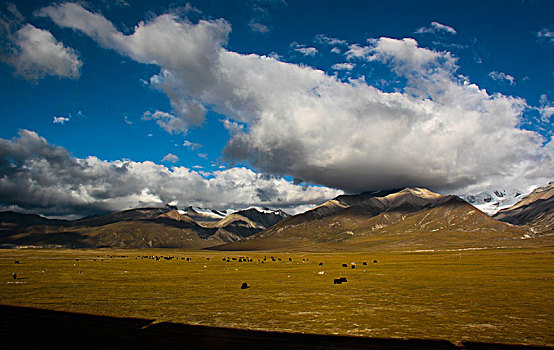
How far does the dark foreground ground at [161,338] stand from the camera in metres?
17.7

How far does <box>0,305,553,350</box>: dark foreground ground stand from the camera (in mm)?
17734

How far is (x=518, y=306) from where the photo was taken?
93.8 ft

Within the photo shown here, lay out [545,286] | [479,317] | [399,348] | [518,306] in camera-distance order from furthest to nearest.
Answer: [545,286] → [518,306] → [479,317] → [399,348]

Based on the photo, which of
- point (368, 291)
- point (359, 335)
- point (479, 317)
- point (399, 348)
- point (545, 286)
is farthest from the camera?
point (545, 286)

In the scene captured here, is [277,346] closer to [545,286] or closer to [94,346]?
[94,346]

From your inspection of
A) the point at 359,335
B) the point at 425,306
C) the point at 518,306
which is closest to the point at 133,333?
the point at 359,335

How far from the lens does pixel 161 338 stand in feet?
62.8

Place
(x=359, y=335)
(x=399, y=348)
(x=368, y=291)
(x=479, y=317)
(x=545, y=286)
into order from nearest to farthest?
(x=399, y=348) < (x=359, y=335) < (x=479, y=317) < (x=368, y=291) < (x=545, y=286)

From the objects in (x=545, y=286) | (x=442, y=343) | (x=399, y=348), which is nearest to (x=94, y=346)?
(x=399, y=348)

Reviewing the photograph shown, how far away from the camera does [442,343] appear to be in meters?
18.3

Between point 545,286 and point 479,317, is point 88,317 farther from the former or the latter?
point 545,286

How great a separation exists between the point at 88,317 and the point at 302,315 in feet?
50.6

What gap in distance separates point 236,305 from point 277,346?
1309 cm

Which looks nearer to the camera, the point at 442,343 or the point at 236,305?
the point at 442,343
